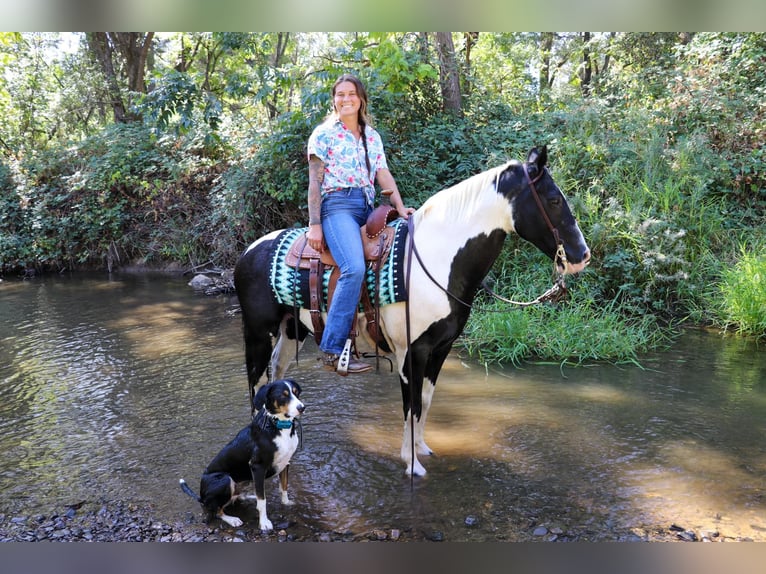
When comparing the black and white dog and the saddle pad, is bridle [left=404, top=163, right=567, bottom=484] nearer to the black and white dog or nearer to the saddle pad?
the saddle pad

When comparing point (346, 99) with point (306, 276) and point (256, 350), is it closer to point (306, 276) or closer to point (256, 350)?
point (306, 276)

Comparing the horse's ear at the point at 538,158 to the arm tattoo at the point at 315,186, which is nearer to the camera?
the horse's ear at the point at 538,158

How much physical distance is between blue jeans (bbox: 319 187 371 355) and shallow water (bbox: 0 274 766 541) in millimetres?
985

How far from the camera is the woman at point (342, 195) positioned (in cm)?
339

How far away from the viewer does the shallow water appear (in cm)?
323

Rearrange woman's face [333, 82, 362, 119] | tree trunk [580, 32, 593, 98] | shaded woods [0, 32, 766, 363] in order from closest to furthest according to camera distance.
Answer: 1. woman's face [333, 82, 362, 119]
2. shaded woods [0, 32, 766, 363]
3. tree trunk [580, 32, 593, 98]

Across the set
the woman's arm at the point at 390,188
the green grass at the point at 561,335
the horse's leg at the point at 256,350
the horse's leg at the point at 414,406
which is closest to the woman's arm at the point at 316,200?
the woman's arm at the point at 390,188

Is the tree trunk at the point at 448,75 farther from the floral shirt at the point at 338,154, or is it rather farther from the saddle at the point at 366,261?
the saddle at the point at 366,261

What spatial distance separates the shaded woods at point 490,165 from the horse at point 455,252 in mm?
2790

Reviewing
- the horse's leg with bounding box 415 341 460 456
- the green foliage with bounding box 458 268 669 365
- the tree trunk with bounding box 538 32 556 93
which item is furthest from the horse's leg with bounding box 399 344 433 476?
the tree trunk with bounding box 538 32 556 93

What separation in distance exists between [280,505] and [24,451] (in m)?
2.14

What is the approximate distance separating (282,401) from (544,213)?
5.90 ft

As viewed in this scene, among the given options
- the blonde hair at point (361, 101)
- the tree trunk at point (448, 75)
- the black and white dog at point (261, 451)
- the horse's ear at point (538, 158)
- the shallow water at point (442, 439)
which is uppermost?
the tree trunk at point (448, 75)

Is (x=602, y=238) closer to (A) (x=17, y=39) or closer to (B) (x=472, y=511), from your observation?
(B) (x=472, y=511)
